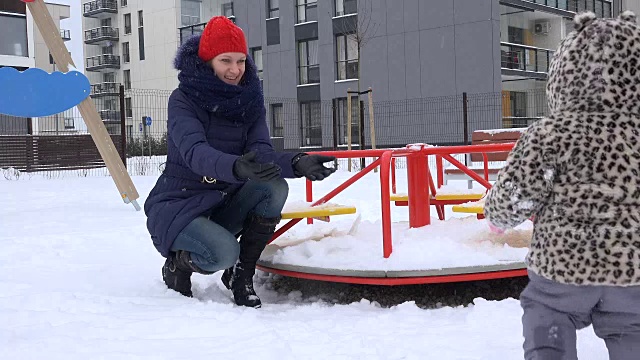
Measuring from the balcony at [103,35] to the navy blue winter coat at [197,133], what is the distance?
41.0 metres

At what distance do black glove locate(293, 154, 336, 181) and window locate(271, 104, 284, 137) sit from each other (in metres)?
24.0

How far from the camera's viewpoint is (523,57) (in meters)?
23.4

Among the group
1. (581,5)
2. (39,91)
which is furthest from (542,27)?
(39,91)

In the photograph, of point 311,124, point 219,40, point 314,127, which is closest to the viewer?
point 219,40

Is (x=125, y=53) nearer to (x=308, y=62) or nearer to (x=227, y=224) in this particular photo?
(x=308, y=62)

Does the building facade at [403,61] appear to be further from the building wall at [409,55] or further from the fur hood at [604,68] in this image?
the fur hood at [604,68]

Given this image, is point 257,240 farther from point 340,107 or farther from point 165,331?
point 340,107

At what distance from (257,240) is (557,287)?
205 cm

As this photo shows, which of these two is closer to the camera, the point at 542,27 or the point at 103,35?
the point at 542,27

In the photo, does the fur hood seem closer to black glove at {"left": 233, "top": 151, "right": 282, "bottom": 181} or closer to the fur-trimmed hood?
black glove at {"left": 233, "top": 151, "right": 282, "bottom": 181}

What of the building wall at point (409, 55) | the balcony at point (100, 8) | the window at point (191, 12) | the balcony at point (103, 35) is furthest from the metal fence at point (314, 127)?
the balcony at point (100, 8)

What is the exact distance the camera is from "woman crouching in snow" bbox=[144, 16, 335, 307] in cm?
342

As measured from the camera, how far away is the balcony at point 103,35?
138 ft

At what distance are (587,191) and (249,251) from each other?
2184mm
